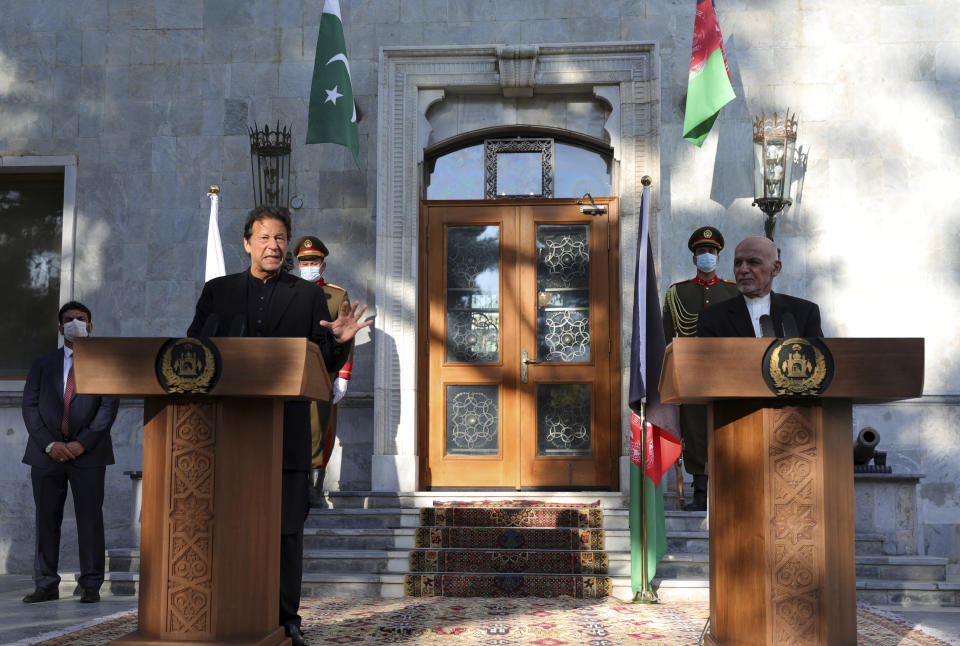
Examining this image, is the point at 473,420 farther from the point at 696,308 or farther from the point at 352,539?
the point at 696,308

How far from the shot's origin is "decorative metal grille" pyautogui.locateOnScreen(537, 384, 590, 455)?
8.61m

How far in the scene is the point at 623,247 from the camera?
8461 millimetres

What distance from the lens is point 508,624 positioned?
5.42m

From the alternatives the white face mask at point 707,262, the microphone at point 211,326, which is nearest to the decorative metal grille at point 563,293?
the white face mask at point 707,262

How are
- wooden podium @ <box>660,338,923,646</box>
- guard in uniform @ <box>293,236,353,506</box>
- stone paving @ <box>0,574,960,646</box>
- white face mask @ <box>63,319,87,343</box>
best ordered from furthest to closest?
guard in uniform @ <box>293,236,353,506</box> → white face mask @ <box>63,319,87,343</box> → stone paving @ <box>0,574,960,646</box> → wooden podium @ <box>660,338,923,646</box>

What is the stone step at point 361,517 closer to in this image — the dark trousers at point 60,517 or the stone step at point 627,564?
the stone step at point 627,564

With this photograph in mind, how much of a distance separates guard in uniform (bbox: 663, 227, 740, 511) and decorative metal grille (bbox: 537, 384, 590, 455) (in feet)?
3.98

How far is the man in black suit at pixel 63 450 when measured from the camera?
21.9ft

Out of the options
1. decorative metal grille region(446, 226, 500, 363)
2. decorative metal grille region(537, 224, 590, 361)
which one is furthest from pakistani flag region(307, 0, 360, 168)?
decorative metal grille region(537, 224, 590, 361)

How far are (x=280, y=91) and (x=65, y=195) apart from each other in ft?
6.90

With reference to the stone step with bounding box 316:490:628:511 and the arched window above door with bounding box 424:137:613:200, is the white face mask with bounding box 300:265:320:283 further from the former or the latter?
the stone step with bounding box 316:490:628:511

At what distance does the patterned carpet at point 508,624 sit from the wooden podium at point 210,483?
1128 millimetres

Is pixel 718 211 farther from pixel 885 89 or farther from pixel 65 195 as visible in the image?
pixel 65 195

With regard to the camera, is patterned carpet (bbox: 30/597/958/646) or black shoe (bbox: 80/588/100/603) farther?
black shoe (bbox: 80/588/100/603)
